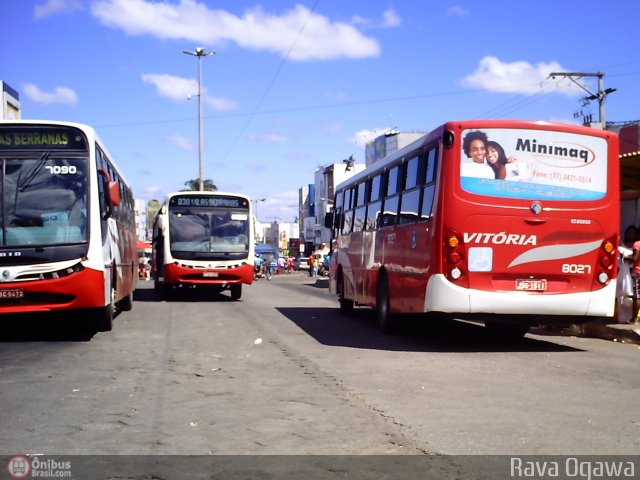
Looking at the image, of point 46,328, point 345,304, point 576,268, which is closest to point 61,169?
point 46,328

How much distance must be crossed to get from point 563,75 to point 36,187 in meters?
27.7

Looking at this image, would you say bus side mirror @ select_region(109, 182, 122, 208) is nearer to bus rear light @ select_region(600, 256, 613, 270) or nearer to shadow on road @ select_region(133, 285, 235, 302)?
bus rear light @ select_region(600, 256, 613, 270)

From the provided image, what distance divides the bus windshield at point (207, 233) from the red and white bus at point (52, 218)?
33.8 ft

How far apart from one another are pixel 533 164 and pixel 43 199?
6.96 meters

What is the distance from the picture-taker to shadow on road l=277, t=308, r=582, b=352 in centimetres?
1130

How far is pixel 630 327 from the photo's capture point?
40.6ft

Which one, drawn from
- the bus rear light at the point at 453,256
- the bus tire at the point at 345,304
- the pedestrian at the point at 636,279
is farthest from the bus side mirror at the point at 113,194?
the pedestrian at the point at 636,279

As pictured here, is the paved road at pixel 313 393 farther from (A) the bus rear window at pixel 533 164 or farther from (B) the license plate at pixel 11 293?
(A) the bus rear window at pixel 533 164

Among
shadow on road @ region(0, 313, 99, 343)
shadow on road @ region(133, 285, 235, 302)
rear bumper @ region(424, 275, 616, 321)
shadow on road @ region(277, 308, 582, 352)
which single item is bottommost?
shadow on road @ region(133, 285, 235, 302)

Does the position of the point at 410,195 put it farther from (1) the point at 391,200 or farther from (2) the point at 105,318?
(2) the point at 105,318

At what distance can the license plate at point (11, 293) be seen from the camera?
1063cm

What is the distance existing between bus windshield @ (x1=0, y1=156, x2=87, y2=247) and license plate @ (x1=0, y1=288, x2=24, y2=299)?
0.64m

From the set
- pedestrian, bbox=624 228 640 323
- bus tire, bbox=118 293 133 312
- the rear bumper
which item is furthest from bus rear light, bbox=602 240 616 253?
bus tire, bbox=118 293 133 312

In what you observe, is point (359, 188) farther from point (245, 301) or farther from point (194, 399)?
point (194, 399)
